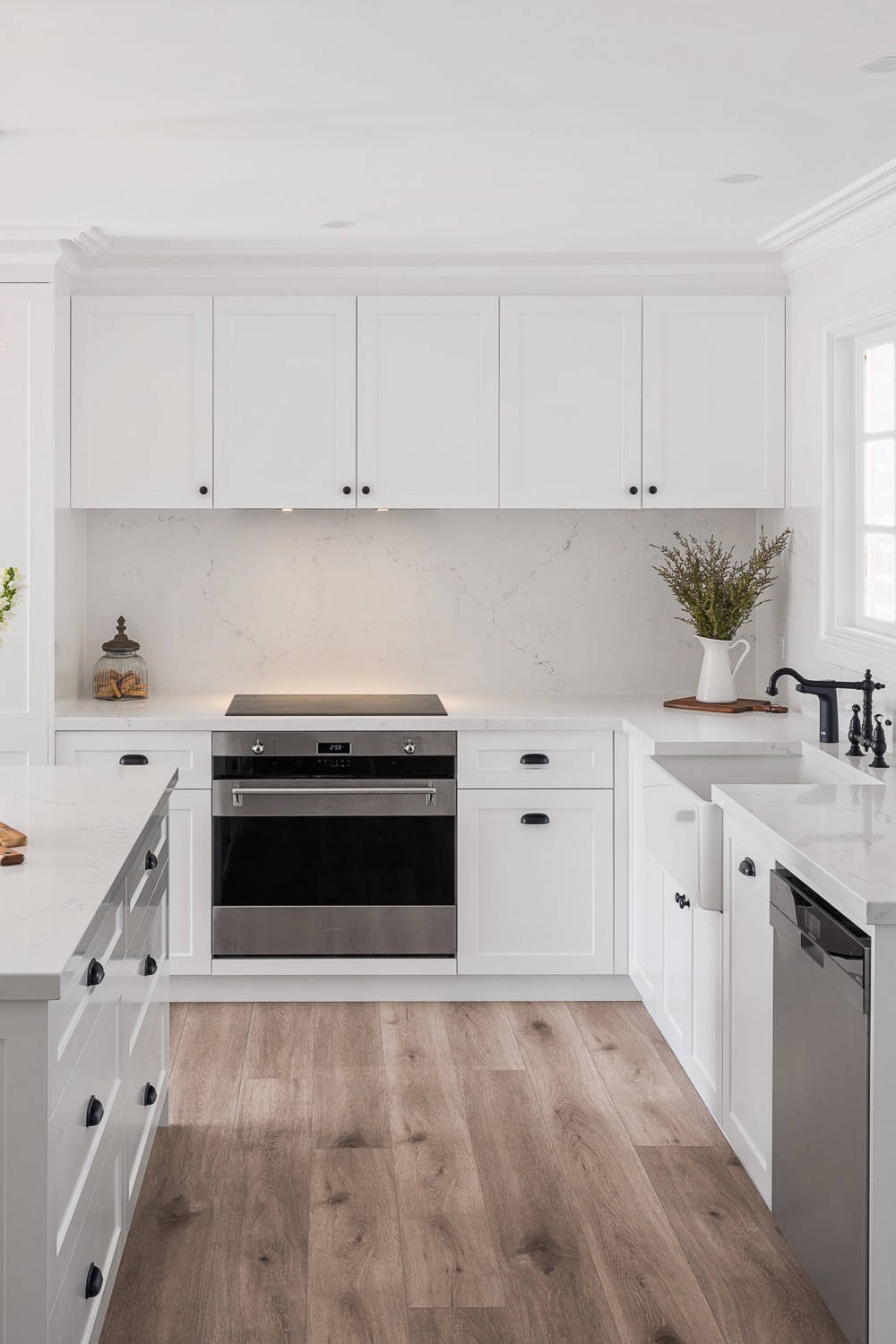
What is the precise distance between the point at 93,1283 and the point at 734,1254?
1345mm

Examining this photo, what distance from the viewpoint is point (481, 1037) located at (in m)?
3.95

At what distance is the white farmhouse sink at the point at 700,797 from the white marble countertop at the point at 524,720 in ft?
0.21

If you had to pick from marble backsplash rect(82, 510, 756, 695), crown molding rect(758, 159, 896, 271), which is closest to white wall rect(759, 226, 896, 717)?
crown molding rect(758, 159, 896, 271)

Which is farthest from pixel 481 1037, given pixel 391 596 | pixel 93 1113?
pixel 93 1113

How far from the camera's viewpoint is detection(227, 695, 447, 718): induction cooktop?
4.23 meters

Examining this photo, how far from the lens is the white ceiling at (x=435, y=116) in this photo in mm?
2357

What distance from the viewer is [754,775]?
3820 mm

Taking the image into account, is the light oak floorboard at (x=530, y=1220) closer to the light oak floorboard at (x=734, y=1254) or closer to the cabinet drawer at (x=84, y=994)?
the light oak floorboard at (x=734, y=1254)

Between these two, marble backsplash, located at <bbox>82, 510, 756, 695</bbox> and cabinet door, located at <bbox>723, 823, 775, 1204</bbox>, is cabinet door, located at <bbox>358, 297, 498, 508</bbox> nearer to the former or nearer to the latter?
marble backsplash, located at <bbox>82, 510, 756, 695</bbox>

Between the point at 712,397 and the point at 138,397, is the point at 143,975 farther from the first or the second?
the point at 712,397

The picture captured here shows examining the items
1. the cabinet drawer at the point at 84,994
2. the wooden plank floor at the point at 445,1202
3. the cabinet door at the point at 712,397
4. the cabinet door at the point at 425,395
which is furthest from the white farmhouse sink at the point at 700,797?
the cabinet drawer at the point at 84,994

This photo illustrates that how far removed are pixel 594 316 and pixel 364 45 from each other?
78.7 inches

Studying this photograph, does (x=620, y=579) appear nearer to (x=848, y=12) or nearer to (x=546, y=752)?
(x=546, y=752)

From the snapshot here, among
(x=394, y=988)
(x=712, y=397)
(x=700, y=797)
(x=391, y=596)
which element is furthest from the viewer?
(x=391, y=596)
